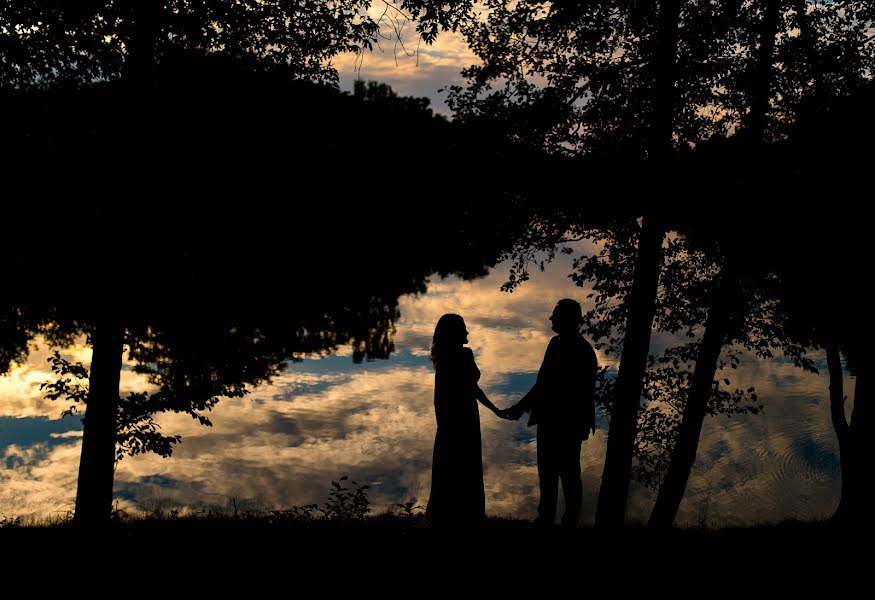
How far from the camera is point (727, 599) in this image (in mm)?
6492

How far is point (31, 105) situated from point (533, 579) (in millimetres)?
11064

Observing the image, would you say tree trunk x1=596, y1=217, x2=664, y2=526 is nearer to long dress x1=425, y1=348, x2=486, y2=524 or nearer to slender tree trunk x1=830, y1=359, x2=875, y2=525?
slender tree trunk x1=830, y1=359, x2=875, y2=525

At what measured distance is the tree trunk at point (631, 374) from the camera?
35.5 ft

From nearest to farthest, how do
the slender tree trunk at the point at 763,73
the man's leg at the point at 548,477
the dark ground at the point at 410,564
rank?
the dark ground at the point at 410,564
the man's leg at the point at 548,477
the slender tree trunk at the point at 763,73

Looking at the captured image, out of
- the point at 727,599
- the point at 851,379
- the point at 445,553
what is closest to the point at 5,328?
the point at 445,553

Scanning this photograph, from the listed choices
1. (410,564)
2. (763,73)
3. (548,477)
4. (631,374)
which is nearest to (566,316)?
(548,477)

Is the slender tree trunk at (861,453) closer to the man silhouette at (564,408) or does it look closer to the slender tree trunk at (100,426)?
the man silhouette at (564,408)

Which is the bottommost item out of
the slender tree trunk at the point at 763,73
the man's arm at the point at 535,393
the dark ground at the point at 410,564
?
the dark ground at the point at 410,564

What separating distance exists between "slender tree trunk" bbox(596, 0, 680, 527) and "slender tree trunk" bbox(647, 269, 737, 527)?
1.23m

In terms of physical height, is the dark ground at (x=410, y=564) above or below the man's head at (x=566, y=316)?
below

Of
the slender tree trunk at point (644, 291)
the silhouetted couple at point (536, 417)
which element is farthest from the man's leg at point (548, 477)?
the slender tree trunk at point (644, 291)

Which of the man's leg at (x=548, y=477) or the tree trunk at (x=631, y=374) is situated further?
the tree trunk at (x=631, y=374)

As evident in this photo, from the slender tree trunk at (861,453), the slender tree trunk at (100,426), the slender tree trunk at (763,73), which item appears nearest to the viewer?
the slender tree trunk at (861,453)

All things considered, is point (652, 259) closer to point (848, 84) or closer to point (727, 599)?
point (848, 84)
